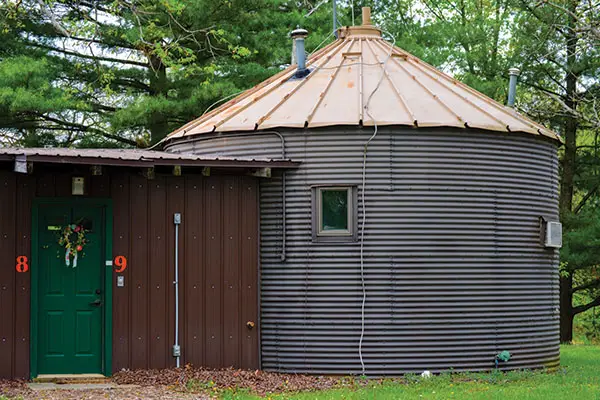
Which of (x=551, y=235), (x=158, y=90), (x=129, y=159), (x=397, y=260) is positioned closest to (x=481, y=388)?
(x=397, y=260)

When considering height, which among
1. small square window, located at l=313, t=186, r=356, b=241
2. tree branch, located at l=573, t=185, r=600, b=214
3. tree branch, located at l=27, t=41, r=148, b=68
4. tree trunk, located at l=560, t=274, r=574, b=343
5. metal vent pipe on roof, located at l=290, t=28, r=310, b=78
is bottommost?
tree trunk, located at l=560, t=274, r=574, b=343

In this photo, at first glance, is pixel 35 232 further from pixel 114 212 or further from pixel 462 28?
pixel 462 28

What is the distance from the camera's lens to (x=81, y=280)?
12352mm

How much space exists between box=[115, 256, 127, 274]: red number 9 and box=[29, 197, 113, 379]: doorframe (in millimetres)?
93

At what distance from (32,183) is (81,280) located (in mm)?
1354

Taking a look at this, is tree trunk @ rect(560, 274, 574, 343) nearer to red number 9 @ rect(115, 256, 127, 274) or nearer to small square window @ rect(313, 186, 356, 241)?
small square window @ rect(313, 186, 356, 241)

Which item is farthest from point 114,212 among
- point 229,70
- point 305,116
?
point 229,70

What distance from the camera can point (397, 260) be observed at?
12922mm

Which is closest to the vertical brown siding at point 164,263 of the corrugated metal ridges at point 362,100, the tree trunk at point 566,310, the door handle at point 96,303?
the door handle at point 96,303

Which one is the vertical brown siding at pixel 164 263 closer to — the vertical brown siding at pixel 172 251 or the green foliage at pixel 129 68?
the vertical brown siding at pixel 172 251

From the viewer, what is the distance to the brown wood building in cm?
1195

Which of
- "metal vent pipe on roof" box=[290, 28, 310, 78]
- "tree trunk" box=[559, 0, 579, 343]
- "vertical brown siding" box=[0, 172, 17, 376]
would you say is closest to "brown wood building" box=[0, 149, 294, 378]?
"vertical brown siding" box=[0, 172, 17, 376]

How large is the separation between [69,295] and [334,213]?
11.7 ft

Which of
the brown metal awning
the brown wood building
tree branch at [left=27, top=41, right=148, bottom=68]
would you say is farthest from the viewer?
tree branch at [left=27, top=41, right=148, bottom=68]
